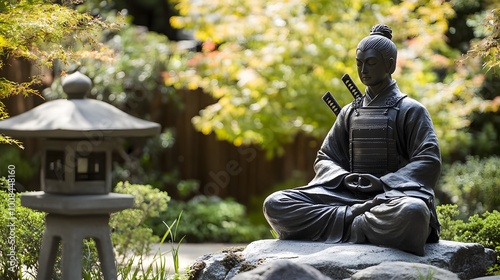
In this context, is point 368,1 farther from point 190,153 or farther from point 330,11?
point 190,153

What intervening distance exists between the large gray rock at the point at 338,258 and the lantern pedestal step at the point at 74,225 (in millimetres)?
1237

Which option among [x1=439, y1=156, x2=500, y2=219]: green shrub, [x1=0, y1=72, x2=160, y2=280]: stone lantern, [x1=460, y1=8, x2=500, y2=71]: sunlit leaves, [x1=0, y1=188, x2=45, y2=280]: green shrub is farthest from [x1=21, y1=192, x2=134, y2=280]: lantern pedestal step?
[x1=439, y1=156, x2=500, y2=219]: green shrub

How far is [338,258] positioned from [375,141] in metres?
1.33

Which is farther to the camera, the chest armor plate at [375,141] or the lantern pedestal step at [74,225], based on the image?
the chest armor plate at [375,141]

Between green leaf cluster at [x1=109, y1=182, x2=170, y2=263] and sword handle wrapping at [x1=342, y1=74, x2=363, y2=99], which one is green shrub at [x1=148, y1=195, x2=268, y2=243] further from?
sword handle wrapping at [x1=342, y1=74, x2=363, y2=99]

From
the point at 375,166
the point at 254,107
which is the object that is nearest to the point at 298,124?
the point at 254,107

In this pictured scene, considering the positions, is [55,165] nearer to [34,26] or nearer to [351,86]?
[34,26]

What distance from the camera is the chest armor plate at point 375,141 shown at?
25.2ft

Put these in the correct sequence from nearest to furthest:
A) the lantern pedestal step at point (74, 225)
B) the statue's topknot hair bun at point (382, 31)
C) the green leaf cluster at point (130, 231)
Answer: the lantern pedestal step at point (74, 225) < the statue's topknot hair bun at point (382, 31) < the green leaf cluster at point (130, 231)

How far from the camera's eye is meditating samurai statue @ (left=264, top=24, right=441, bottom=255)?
7.18 metres

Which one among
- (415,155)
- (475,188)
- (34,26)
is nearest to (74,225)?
(34,26)

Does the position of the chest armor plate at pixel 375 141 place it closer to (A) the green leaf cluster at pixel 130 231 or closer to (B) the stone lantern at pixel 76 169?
(B) the stone lantern at pixel 76 169

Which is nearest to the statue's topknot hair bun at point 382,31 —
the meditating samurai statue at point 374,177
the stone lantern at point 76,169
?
the meditating samurai statue at point 374,177

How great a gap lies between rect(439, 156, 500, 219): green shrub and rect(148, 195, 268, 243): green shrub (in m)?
3.05
